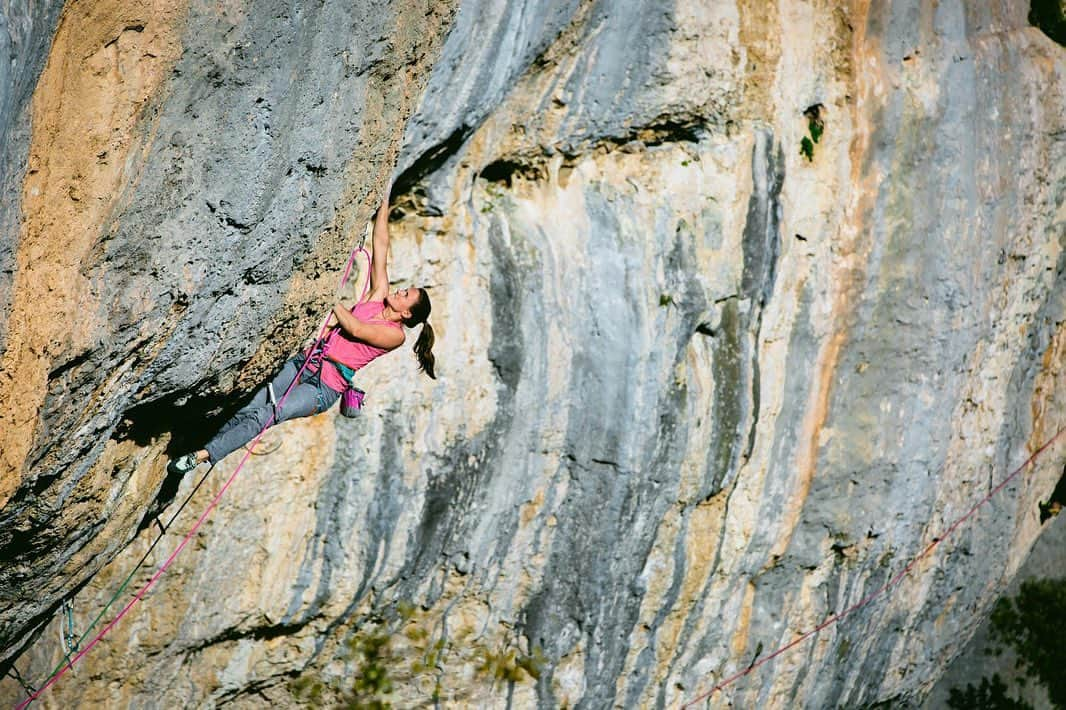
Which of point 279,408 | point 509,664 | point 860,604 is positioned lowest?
point 860,604

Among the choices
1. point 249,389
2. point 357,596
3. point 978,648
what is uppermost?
point 249,389

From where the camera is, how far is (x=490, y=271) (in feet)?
22.5

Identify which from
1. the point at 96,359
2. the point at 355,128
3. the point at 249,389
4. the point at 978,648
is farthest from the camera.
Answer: the point at 978,648

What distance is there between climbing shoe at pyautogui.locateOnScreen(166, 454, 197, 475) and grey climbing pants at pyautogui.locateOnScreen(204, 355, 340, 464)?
0.13 m

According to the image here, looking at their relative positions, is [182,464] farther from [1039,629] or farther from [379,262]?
[1039,629]

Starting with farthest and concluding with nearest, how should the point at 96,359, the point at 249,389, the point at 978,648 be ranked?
the point at 978,648 < the point at 249,389 < the point at 96,359

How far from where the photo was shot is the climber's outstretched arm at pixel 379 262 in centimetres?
599

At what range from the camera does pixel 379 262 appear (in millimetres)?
6121

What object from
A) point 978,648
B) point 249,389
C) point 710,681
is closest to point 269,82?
point 249,389

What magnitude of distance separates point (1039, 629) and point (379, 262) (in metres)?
8.13

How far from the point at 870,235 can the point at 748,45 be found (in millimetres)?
1631

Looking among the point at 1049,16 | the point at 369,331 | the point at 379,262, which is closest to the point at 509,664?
the point at 369,331

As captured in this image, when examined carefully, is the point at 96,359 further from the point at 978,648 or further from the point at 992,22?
the point at 978,648

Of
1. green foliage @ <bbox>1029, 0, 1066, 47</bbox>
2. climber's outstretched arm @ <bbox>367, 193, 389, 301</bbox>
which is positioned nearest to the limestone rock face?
green foliage @ <bbox>1029, 0, 1066, 47</bbox>
